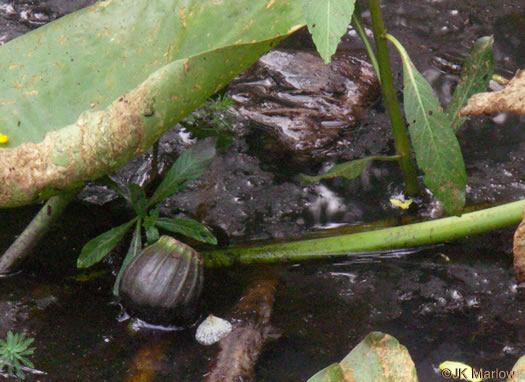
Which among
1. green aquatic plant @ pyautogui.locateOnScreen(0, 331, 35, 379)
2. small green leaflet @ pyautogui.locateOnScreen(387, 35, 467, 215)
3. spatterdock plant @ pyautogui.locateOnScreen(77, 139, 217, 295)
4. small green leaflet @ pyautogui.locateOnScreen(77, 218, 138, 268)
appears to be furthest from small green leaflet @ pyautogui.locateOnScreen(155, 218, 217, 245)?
small green leaflet @ pyautogui.locateOnScreen(387, 35, 467, 215)

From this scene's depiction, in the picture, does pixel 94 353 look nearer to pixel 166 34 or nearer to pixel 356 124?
pixel 166 34

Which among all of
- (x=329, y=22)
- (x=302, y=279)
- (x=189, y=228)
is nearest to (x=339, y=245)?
(x=302, y=279)

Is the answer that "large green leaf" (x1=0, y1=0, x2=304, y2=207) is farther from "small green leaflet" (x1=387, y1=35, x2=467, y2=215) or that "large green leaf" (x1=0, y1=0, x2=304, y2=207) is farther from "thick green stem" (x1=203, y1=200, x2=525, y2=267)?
"thick green stem" (x1=203, y1=200, x2=525, y2=267)

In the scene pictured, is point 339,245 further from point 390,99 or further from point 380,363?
point 380,363

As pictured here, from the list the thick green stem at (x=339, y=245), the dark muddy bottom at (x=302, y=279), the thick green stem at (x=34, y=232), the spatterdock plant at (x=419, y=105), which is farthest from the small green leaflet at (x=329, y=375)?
the thick green stem at (x=34, y=232)

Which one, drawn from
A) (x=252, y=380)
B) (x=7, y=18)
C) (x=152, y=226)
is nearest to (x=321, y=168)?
(x=152, y=226)

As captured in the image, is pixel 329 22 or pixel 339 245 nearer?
pixel 329 22

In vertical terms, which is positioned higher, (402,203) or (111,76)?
(111,76)

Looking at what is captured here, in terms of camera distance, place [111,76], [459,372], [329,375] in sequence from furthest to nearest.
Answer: [111,76]
[459,372]
[329,375]
